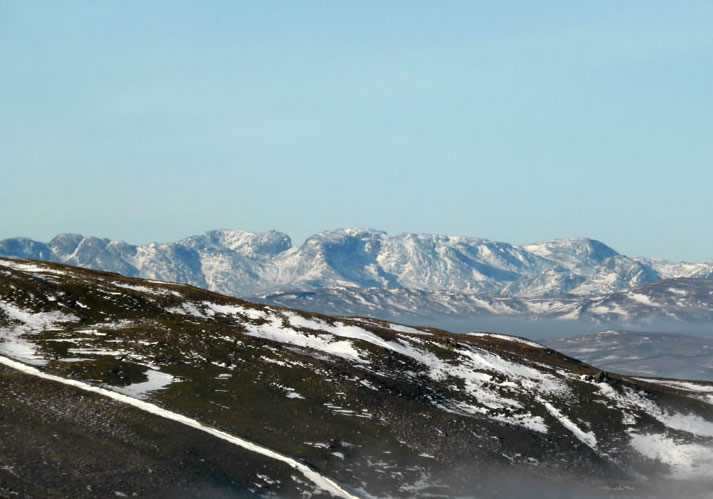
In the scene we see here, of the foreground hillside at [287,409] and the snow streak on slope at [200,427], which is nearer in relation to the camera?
the foreground hillside at [287,409]

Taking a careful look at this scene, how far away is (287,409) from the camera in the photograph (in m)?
104

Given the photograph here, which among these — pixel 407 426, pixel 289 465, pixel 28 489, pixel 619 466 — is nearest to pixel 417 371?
pixel 407 426

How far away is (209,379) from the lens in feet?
354

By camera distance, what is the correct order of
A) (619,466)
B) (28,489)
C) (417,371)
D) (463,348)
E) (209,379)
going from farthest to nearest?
(463,348), (417,371), (619,466), (209,379), (28,489)

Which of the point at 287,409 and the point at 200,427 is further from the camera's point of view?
the point at 287,409

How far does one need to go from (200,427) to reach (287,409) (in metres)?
16.3

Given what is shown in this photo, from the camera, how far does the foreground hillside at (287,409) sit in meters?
80.9

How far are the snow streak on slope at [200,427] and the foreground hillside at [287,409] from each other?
28cm

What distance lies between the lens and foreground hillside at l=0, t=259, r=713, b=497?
80.9 meters

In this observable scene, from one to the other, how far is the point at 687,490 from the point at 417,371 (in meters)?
39.9

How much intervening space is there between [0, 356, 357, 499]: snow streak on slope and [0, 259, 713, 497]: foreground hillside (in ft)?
0.92

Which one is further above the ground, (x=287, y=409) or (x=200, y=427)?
(x=200, y=427)

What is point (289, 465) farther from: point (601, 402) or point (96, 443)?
point (601, 402)

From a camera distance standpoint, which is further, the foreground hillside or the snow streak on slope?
the snow streak on slope
